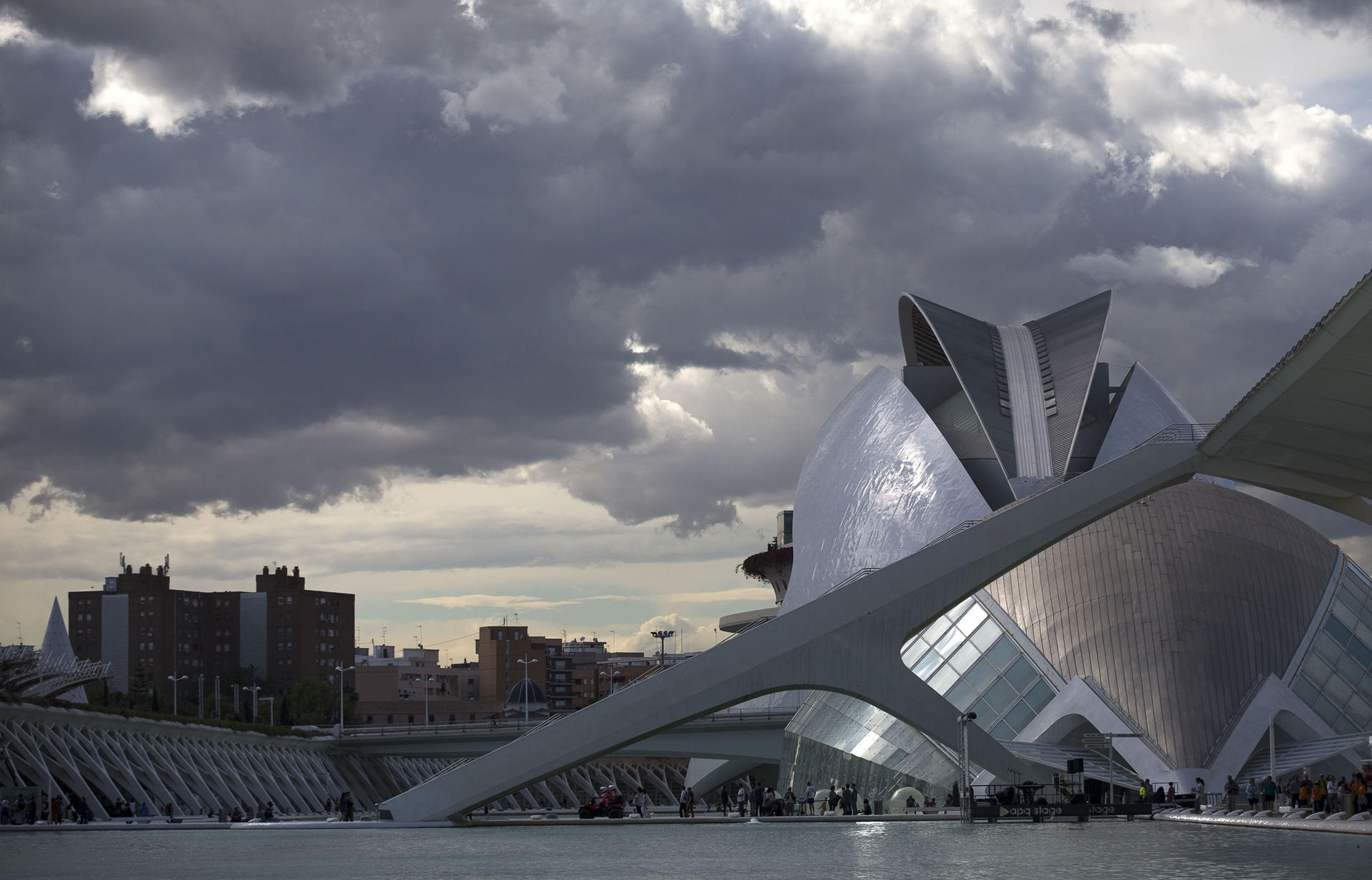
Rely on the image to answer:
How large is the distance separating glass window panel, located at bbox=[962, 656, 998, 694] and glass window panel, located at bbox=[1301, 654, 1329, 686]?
25.2ft

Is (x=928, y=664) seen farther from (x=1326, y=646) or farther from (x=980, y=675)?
(x=1326, y=646)

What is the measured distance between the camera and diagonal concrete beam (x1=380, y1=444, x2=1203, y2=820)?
32.3m

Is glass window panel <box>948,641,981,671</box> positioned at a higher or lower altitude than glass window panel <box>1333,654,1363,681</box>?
higher

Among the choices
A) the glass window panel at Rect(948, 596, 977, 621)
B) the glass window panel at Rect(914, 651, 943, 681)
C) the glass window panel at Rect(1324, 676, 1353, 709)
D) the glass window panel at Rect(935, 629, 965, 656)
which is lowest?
the glass window panel at Rect(1324, 676, 1353, 709)

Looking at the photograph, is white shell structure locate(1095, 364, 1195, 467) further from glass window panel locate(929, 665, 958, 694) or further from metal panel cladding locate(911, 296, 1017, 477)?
glass window panel locate(929, 665, 958, 694)

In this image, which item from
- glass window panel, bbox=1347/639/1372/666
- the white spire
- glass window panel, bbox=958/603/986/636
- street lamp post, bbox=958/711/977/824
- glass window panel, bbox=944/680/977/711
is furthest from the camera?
the white spire

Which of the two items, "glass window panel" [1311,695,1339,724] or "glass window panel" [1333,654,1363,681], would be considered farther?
"glass window panel" [1333,654,1363,681]

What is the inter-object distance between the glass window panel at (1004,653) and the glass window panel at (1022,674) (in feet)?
0.67

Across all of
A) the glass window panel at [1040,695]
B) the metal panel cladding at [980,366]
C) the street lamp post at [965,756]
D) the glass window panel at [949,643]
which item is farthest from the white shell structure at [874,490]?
the street lamp post at [965,756]

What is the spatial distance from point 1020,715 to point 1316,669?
767cm

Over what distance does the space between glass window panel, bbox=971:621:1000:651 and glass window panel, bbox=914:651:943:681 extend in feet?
3.66

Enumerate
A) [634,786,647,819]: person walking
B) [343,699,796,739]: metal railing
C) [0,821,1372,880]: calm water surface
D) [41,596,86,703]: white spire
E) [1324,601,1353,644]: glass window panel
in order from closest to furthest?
1. [0,821,1372,880]: calm water surface
2. [1324,601,1353,644]: glass window panel
3. [634,786,647,819]: person walking
4. [343,699,796,739]: metal railing
5. [41,596,86,703]: white spire

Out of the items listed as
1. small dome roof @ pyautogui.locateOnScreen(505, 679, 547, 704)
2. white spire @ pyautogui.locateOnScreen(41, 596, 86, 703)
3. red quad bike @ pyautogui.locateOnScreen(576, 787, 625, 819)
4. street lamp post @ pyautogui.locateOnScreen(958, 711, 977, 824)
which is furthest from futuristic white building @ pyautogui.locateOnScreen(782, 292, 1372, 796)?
small dome roof @ pyautogui.locateOnScreen(505, 679, 547, 704)

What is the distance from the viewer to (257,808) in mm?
51875
